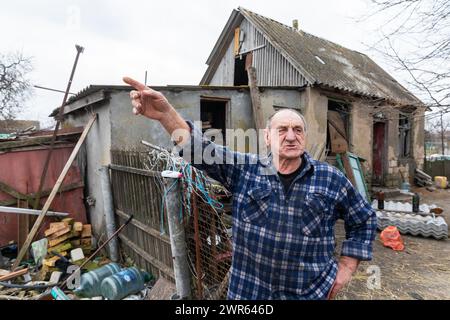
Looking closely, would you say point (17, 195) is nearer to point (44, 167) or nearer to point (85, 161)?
point (44, 167)

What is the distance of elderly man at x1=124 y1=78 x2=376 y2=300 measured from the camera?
1.58 metres

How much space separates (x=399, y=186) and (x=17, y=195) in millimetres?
13244

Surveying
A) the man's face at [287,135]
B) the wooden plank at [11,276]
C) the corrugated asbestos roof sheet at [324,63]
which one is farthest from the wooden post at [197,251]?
the corrugated asbestos roof sheet at [324,63]

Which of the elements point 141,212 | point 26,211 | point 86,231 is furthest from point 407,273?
point 26,211

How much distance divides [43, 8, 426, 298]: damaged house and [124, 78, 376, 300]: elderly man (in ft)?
4.30

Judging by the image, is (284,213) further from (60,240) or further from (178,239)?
(60,240)

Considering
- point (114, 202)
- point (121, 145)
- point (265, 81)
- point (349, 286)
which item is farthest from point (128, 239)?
point (265, 81)

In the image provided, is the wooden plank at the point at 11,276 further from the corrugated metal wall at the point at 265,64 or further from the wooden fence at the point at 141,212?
the corrugated metal wall at the point at 265,64

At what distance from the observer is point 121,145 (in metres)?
5.53

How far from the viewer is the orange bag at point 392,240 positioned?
17.5ft

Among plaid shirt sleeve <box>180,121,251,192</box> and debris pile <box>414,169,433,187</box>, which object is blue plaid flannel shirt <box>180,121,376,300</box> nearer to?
plaid shirt sleeve <box>180,121,251,192</box>

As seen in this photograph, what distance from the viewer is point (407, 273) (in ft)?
14.4

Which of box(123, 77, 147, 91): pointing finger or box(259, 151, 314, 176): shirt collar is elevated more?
box(123, 77, 147, 91): pointing finger

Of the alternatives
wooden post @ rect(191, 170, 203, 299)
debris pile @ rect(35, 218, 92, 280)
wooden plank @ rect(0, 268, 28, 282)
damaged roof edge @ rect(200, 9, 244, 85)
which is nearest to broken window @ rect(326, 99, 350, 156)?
damaged roof edge @ rect(200, 9, 244, 85)
